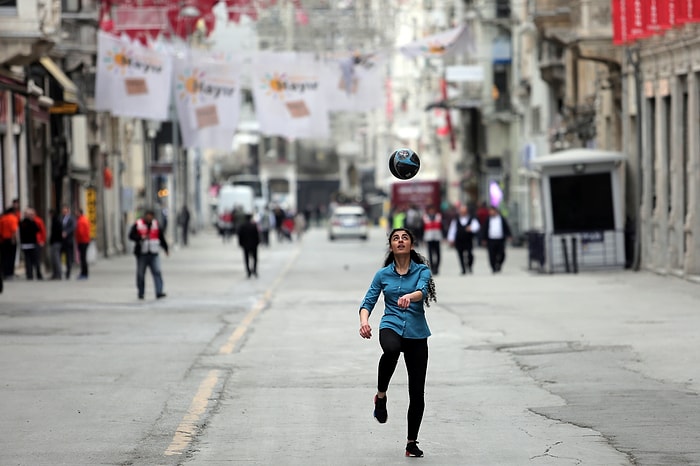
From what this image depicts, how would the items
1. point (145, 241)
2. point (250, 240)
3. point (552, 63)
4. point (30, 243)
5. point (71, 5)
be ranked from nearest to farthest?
point (145, 241) → point (30, 243) → point (250, 240) → point (71, 5) → point (552, 63)

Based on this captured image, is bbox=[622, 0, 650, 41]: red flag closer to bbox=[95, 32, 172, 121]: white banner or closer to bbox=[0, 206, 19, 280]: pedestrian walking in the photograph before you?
bbox=[95, 32, 172, 121]: white banner

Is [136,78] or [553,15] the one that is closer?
[136,78]

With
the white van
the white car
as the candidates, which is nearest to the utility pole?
the white car

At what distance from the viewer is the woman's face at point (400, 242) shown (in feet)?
34.6

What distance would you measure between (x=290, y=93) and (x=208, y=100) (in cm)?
185

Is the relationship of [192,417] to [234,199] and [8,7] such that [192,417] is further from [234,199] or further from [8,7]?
[234,199]

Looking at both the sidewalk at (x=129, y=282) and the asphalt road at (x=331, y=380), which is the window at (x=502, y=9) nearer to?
the sidewalk at (x=129, y=282)

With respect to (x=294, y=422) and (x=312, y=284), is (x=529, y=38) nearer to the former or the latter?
(x=312, y=284)

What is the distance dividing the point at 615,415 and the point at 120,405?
3908mm

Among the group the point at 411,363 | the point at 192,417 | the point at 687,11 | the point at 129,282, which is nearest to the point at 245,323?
the point at 192,417

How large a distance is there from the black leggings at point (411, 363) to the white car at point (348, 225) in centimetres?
6466

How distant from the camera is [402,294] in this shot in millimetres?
10609

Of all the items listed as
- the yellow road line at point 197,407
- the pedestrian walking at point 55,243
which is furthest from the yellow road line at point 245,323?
the pedestrian walking at point 55,243

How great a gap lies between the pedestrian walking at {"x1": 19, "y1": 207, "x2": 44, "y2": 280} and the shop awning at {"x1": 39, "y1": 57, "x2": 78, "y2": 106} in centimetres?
627
